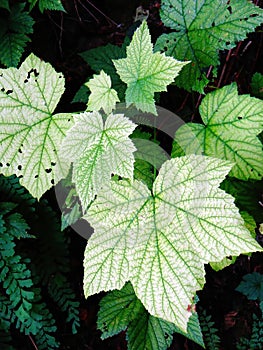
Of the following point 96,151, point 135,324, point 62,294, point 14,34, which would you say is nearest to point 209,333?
point 135,324

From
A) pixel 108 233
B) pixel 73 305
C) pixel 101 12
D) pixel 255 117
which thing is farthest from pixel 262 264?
pixel 101 12

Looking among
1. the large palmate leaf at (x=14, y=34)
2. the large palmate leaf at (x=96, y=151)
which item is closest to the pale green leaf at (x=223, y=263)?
the large palmate leaf at (x=96, y=151)

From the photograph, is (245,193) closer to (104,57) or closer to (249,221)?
(249,221)

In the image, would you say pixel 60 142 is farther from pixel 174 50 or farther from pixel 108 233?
pixel 174 50

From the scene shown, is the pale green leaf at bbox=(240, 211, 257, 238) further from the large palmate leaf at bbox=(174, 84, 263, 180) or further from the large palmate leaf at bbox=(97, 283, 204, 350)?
the large palmate leaf at bbox=(97, 283, 204, 350)

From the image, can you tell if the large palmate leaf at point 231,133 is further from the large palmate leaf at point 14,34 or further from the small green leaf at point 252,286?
the small green leaf at point 252,286

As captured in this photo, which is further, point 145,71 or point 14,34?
point 14,34
